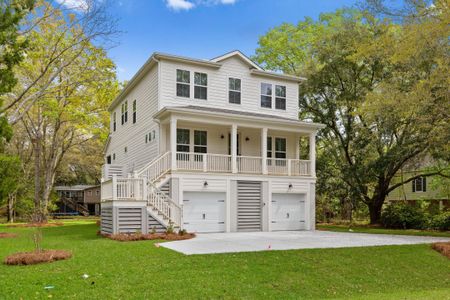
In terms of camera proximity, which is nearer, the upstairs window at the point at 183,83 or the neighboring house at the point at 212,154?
the neighboring house at the point at 212,154

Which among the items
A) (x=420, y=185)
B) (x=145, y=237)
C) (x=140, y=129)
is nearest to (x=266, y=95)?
(x=140, y=129)

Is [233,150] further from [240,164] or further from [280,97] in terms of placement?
[280,97]

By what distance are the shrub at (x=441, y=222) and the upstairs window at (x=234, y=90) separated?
39.9 feet

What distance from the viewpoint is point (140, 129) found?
2205cm

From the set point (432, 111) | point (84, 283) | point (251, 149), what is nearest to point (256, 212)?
point (251, 149)

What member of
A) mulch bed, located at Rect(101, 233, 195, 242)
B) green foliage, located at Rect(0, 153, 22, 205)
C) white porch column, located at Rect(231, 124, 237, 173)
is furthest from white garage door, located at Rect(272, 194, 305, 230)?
green foliage, located at Rect(0, 153, 22, 205)

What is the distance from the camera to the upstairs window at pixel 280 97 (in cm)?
2262

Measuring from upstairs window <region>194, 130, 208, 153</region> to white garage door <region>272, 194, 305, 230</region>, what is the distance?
4.12 m

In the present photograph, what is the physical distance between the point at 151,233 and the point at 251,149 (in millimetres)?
7911

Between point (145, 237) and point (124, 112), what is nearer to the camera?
point (145, 237)

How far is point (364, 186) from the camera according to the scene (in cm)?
2608

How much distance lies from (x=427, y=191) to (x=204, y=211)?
82.1 ft

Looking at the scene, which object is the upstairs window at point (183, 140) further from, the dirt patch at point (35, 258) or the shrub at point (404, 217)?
the shrub at point (404, 217)

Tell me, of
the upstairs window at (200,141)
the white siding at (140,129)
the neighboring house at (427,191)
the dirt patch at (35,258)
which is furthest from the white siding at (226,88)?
the neighboring house at (427,191)
